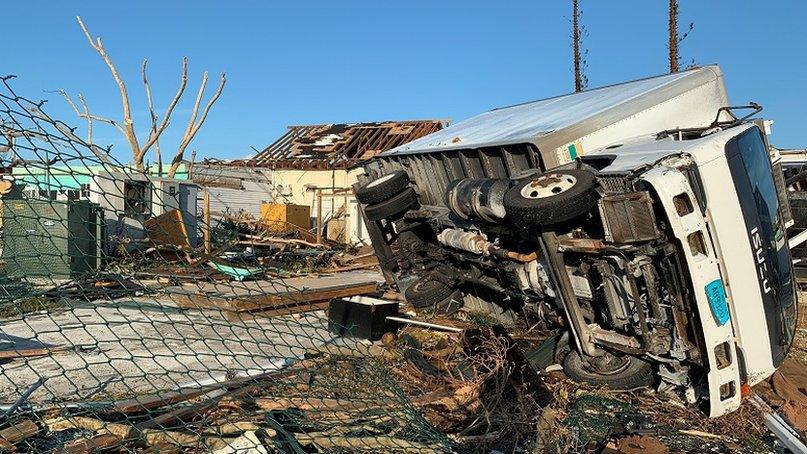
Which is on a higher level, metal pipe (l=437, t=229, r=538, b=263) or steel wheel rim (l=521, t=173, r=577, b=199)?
steel wheel rim (l=521, t=173, r=577, b=199)

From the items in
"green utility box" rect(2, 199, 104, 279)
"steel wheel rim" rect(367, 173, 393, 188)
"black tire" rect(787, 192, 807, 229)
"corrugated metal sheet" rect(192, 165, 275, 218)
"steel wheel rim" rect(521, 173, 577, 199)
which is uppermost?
"green utility box" rect(2, 199, 104, 279)

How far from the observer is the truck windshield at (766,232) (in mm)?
4172

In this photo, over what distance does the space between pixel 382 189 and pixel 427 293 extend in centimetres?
136

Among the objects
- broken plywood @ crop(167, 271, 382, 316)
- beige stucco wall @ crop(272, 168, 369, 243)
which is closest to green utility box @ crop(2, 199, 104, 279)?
broken plywood @ crop(167, 271, 382, 316)

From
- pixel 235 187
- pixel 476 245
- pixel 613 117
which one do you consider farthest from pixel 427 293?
pixel 235 187

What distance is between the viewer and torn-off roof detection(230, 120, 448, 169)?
22141mm

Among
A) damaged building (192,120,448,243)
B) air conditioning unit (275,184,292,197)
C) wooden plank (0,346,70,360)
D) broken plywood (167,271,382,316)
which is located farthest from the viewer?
air conditioning unit (275,184,292,197)

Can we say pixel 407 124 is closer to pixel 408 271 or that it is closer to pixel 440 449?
pixel 408 271

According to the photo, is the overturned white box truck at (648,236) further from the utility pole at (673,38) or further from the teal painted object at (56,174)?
the utility pole at (673,38)

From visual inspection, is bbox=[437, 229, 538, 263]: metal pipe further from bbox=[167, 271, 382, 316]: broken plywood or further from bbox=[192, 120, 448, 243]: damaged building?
bbox=[192, 120, 448, 243]: damaged building

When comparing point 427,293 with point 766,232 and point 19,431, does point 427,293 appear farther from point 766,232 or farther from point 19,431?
point 19,431

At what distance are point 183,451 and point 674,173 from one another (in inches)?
129

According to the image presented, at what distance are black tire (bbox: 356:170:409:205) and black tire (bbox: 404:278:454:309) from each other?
115 cm

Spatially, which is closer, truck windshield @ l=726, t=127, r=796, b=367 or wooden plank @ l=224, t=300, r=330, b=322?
truck windshield @ l=726, t=127, r=796, b=367
